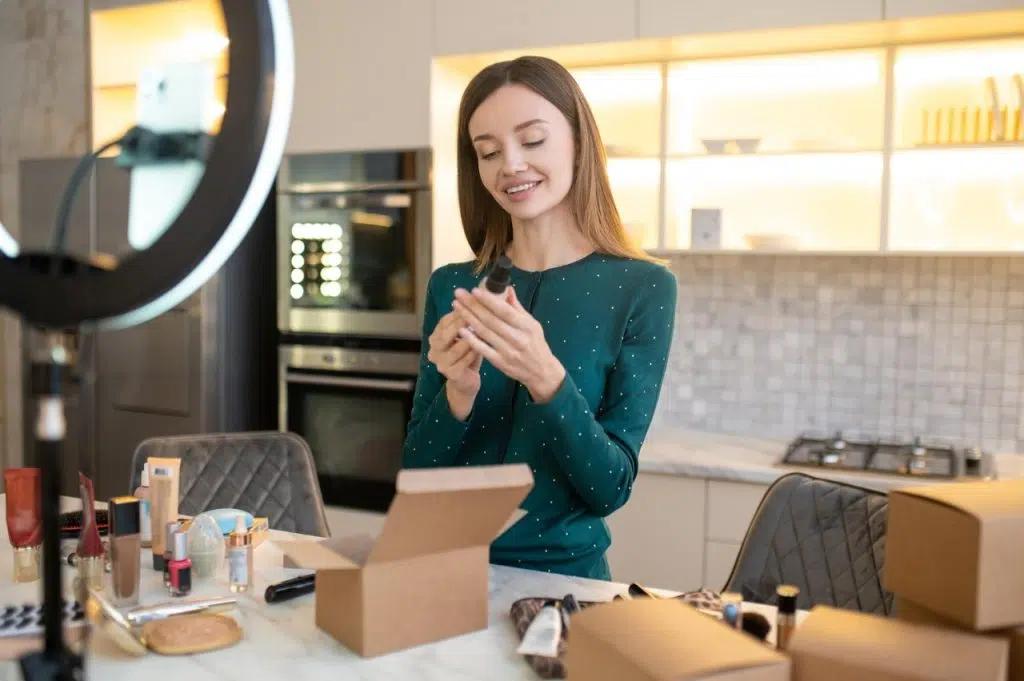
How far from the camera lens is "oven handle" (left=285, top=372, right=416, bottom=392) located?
9.74 feet

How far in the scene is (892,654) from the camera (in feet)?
2.45

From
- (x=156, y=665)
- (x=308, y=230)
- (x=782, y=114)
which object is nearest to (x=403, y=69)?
(x=308, y=230)

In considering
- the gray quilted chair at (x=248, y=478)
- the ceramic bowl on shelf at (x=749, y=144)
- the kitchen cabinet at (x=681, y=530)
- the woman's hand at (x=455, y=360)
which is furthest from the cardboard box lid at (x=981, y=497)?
the ceramic bowl on shelf at (x=749, y=144)

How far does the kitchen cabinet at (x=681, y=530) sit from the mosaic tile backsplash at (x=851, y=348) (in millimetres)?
544

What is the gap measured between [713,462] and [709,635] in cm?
184

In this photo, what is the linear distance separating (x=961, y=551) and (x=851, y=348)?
2.23 metres

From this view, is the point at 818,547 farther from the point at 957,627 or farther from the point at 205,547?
the point at 205,547

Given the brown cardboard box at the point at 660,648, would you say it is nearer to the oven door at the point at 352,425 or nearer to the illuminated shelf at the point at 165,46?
the illuminated shelf at the point at 165,46

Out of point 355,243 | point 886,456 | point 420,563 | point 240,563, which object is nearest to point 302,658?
point 420,563

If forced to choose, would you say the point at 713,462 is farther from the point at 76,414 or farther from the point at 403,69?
the point at 76,414

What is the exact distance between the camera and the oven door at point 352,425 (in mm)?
3018

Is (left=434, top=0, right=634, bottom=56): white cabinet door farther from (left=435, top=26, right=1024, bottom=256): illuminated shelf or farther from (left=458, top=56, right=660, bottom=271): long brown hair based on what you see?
(left=458, top=56, right=660, bottom=271): long brown hair

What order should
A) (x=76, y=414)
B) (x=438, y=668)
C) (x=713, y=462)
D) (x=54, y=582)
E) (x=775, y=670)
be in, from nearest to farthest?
(x=54, y=582)
(x=775, y=670)
(x=438, y=668)
(x=713, y=462)
(x=76, y=414)

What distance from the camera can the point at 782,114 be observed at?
2920mm
